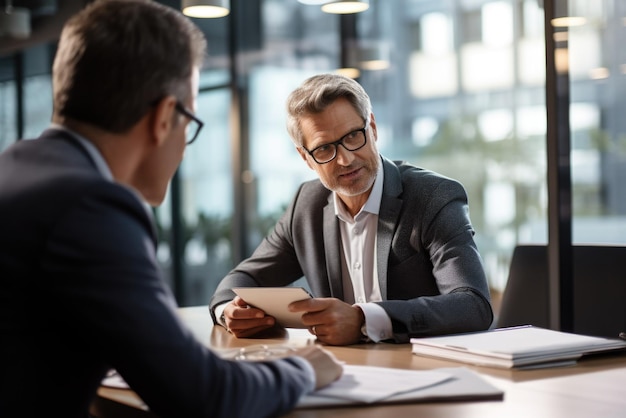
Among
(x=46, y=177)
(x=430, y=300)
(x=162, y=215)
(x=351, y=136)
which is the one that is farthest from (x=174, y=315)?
(x=162, y=215)

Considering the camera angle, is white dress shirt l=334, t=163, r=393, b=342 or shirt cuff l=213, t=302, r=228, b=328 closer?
shirt cuff l=213, t=302, r=228, b=328

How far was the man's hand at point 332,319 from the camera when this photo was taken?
215 cm

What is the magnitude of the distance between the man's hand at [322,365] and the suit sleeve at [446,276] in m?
0.57

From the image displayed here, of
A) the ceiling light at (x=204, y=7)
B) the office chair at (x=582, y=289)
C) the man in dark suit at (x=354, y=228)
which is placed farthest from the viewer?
the ceiling light at (x=204, y=7)

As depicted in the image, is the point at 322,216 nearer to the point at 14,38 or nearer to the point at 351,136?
the point at 351,136

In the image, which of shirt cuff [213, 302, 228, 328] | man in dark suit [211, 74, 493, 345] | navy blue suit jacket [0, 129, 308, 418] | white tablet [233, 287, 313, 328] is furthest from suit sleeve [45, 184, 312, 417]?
shirt cuff [213, 302, 228, 328]

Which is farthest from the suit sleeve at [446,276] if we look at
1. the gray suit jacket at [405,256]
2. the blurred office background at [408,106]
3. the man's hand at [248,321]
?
the blurred office background at [408,106]

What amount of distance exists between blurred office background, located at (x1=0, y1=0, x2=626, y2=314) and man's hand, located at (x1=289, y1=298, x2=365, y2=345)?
2174 millimetres

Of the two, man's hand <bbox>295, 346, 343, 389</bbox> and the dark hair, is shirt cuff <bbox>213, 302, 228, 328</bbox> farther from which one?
the dark hair

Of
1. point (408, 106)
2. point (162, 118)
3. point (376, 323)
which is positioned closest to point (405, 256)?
point (376, 323)

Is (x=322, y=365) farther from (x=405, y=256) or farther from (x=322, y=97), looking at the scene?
(x=322, y=97)

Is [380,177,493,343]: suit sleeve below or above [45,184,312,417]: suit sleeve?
below

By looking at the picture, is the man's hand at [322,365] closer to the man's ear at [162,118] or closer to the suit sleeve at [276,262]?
the man's ear at [162,118]

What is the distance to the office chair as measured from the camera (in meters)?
2.67
